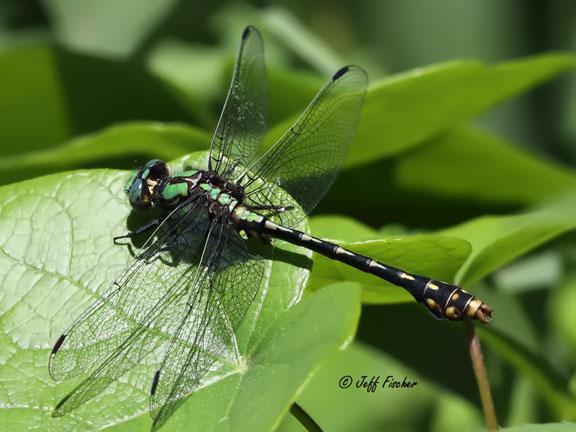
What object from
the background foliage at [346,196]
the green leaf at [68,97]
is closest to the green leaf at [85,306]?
the background foliage at [346,196]

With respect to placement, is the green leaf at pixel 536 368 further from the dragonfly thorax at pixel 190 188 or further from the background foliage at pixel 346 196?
the dragonfly thorax at pixel 190 188

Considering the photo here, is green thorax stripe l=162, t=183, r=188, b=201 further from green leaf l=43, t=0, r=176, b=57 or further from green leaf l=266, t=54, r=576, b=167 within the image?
green leaf l=43, t=0, r=176, b=57

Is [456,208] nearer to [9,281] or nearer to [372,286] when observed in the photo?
[372,286]

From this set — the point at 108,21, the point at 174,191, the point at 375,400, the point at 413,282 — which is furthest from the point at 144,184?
the point at 108,21

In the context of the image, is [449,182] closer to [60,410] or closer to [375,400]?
[375,400]

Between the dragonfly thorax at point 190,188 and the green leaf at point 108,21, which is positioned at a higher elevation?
the green leaf at point 108,21

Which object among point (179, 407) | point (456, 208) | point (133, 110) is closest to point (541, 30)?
point (456, 208)
